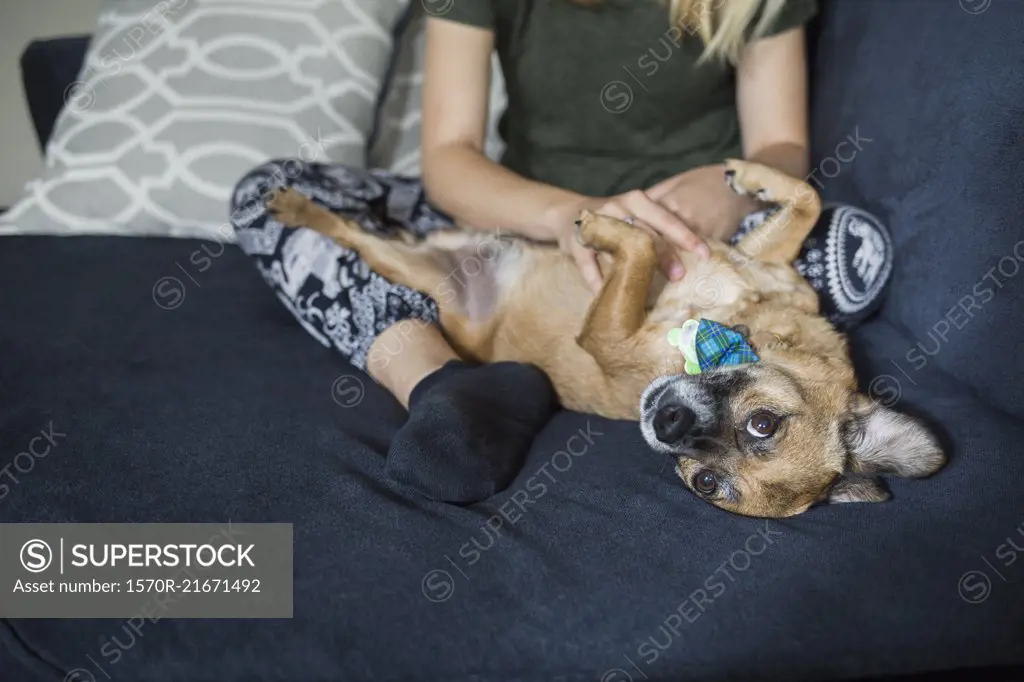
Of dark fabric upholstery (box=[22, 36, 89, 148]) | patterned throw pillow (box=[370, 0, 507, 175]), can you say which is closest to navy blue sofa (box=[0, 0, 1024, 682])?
patterned throw pillow (box=[370, 0, 507, 175])

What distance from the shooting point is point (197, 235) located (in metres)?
2.32

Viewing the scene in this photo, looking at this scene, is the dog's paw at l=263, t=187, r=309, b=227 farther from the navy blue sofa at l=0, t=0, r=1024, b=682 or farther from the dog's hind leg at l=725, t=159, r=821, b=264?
the dog's hind leg at l=725, t=159, r=821, b=264

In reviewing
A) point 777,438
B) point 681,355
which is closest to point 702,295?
point 681,355

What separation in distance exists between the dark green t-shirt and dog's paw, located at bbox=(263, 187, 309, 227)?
1.69 ft

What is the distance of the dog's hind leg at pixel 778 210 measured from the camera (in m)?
1.64

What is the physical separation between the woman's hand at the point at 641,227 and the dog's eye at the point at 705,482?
0.42m

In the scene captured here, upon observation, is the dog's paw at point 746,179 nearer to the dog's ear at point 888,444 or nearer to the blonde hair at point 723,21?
the blonde hair at point 723,21

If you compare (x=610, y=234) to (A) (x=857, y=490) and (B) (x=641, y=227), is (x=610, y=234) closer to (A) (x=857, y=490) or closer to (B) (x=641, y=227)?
(B) (x=641, y=227)

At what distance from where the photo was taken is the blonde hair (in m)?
1.73

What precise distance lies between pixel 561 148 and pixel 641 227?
1.53ft

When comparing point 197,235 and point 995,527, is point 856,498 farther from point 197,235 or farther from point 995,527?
point 197,235

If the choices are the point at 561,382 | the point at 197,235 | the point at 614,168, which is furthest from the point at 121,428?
the point at 614,168

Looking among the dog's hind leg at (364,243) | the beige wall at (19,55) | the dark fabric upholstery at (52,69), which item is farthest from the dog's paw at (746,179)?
the beige wall at (19,55)

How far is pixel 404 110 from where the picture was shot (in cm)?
251
